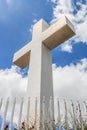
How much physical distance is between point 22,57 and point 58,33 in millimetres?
1435

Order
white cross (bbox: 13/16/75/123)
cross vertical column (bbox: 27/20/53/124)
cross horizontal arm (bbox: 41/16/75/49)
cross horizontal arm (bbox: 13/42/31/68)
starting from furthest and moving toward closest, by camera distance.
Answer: cross horizontal arm (bbox: 13/42/31/68), cross horizontal arm (bbox: 41/16/75/49), white cross (bbox: 13/16/75/123), cross vertical column (bbox: 27/20/53/124)

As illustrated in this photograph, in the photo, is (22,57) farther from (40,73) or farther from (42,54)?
(40,73)

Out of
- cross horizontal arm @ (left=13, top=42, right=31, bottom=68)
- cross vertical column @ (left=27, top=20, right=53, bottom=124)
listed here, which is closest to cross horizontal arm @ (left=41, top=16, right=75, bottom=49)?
cross vertical column @ (left=27, top=20, right=53, bottom=124)

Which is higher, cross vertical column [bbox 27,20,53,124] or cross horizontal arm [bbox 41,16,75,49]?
cross horizontal arm [bbox 41,16,75,49]

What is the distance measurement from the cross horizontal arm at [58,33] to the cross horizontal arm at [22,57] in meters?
0.63

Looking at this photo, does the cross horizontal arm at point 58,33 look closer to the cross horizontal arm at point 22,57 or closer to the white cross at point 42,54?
the white cross at point 42,54

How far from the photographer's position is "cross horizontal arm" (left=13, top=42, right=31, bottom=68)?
19.2 ft

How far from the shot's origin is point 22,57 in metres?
6.05

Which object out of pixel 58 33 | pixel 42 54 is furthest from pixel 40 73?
pixel 58 33

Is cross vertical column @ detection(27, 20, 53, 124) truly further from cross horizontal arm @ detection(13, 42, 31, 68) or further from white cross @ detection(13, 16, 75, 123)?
cross horizontal arm @ detection(13, 42, 31, 68)

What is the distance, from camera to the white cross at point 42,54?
4.52m

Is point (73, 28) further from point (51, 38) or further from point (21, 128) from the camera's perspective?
point (21, 128)

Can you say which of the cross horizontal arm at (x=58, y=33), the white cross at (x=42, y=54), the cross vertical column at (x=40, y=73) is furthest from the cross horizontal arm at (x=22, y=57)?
the cross horizontal arm at (x=58, y=33)

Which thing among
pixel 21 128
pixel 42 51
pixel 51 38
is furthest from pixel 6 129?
pixel 51 38
